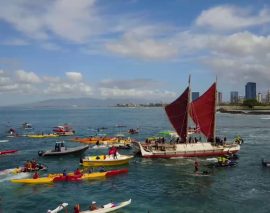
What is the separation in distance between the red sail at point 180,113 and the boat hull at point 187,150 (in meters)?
4.62

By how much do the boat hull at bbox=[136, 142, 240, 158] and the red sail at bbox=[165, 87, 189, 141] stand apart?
15.2 feet

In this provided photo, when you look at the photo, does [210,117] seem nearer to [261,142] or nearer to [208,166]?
[208,166]

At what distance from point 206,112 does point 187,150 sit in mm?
11118

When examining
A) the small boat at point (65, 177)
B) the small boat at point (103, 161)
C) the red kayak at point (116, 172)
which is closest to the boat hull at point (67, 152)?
the small boat at point (103, 161)

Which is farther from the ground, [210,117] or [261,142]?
[210,117]

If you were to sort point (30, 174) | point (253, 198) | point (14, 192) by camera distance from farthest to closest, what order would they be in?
point (30, 174), point (14, 192), point (253, 198)

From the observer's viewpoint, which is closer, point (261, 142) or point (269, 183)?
point (269, 183)

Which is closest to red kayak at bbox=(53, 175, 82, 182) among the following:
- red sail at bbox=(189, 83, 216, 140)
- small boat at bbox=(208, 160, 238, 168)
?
small boat at bbox=(208, 160, 238, 168)

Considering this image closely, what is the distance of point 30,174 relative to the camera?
2670 inches

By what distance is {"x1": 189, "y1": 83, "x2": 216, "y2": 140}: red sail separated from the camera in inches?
3561

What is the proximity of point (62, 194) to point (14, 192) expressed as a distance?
7.18 metres

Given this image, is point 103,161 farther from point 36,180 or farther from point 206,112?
point 206,112

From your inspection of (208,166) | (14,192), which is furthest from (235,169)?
(14,192)

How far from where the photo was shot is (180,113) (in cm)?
8981
